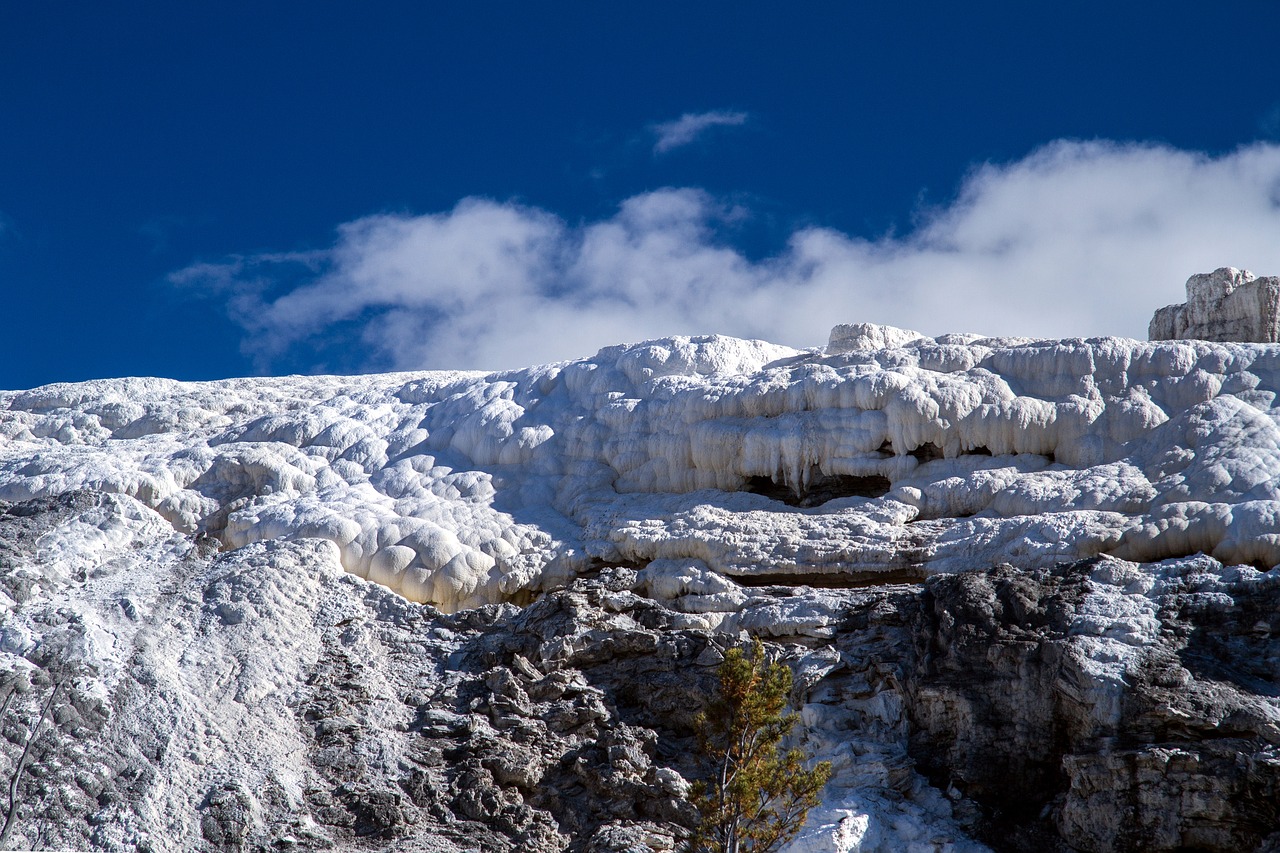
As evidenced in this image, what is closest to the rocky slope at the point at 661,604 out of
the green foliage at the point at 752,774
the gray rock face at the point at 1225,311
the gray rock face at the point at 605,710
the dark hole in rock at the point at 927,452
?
the gray rock face at the point at 605,710

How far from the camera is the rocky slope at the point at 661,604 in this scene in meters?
18.7

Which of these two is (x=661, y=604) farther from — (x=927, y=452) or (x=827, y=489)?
A: (x=927, y=452)

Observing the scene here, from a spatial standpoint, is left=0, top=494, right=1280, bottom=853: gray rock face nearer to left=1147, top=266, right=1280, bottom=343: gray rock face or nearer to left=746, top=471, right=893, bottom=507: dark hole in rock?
left=746, top=471, right=893, bottom=507: dark hole in rock

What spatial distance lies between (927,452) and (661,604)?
646 centimetres

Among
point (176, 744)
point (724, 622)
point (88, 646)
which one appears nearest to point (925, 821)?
point (724, 622)

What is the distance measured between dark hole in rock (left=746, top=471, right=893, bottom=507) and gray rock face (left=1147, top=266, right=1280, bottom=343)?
8649 millimetres

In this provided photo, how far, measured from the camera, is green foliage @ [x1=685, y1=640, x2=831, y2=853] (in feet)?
55.6

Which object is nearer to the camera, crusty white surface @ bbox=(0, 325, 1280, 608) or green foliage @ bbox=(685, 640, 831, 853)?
green foliage @ bbox=(685, 640, 831, 853)

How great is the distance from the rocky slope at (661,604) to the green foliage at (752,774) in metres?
0.91

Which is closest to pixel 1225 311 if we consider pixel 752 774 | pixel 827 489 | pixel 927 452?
pixel 927 452

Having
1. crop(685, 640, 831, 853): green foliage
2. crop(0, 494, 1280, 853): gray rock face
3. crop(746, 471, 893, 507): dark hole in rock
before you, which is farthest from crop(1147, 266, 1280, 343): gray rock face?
crop(685, 640, 831, 853): green foliage

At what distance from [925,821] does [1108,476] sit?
8.02m

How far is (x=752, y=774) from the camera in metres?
17.1

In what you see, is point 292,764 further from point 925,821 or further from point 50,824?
point 925,821
